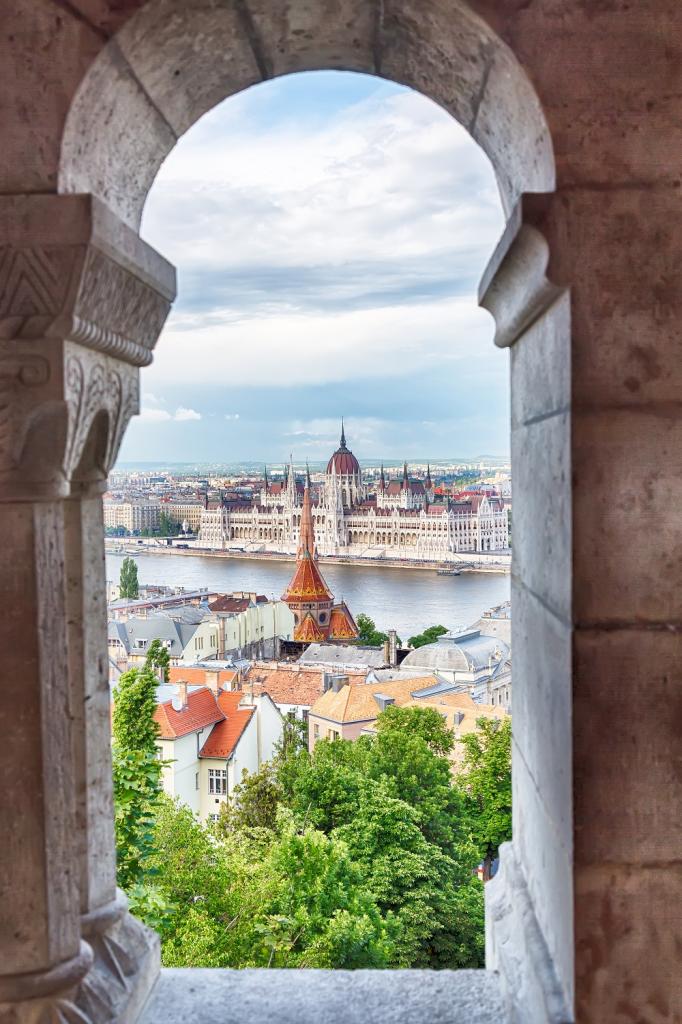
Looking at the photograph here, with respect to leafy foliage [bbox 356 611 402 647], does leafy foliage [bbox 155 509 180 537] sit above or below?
above

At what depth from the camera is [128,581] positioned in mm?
26594

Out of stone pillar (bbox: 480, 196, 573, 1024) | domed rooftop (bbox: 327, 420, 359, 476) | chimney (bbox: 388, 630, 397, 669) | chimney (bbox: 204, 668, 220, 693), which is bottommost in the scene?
chimney (bbox: 388, 630, 397, 669)

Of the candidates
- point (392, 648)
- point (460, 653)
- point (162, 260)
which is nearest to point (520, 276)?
point (162, 260)

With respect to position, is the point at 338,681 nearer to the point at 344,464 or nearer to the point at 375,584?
the point at 375,584

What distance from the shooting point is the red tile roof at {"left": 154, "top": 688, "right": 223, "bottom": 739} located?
47.8 feet

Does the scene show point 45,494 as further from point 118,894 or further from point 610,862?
point 610,862

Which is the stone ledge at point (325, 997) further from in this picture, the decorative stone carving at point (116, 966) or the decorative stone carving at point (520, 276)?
the decorative stone carving at point (520, 276)

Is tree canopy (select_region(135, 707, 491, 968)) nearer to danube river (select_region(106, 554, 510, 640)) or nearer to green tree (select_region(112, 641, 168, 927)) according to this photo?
green tree (select_region(112, 641, 168, 927))

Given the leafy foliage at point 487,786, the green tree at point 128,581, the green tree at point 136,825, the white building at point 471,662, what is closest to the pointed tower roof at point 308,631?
the green tree at point 128,581

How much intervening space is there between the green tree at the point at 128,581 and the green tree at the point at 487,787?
14146 mm

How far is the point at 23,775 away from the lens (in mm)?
1239

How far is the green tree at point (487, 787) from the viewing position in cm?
1364

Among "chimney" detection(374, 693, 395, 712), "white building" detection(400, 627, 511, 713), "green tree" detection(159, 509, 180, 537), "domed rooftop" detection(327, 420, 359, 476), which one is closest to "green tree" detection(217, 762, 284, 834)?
"chimney" detection(374, 693, 395, 712)

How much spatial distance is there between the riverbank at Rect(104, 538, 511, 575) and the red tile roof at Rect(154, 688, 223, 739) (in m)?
15.6
